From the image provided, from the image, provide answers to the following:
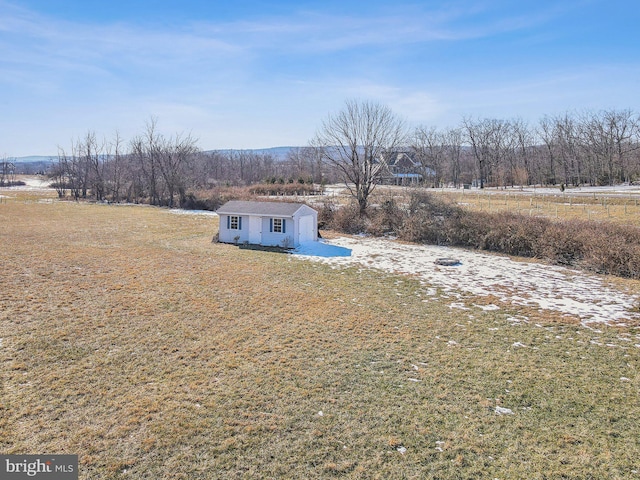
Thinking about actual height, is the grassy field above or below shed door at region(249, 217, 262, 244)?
above

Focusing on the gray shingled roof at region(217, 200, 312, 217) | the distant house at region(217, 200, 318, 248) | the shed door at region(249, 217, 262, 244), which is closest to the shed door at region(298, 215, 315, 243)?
the distant house at region(217, 200, 318, 248)

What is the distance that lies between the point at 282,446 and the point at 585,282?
46.9ft

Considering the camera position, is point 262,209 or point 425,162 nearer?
point 262,209

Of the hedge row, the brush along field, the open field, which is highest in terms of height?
the open field

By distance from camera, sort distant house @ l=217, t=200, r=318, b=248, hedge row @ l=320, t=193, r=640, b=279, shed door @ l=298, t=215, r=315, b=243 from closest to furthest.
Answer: hedge row @ l=320, t=193, r=640, b=279, distant house @ l=217, t=200, r=318, b=248, shed door @ l=298, t=215, r=315, b=243

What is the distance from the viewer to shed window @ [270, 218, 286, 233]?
21812 millimetres

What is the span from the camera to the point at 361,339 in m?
9.59

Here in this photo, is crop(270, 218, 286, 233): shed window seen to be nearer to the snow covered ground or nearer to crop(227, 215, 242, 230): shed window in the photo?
the snow covered ground

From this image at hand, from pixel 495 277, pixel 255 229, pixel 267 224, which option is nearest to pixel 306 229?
pixel 267 224

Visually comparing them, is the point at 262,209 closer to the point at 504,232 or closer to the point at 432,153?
the point at 504,232

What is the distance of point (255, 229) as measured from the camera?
22.4 meters

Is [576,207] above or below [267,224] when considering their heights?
above

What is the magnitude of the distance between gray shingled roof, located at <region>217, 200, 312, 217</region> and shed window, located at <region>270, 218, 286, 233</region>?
40 cm

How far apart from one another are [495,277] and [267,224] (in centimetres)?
1205
